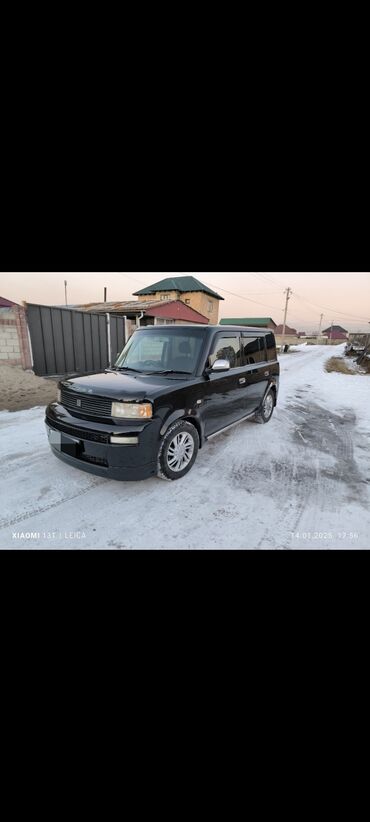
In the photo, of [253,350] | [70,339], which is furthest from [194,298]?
[253,350]

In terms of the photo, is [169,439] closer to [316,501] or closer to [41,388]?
[316,501]

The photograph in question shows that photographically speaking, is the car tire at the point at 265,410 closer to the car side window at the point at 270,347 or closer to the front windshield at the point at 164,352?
the car side window at the point at 270,347

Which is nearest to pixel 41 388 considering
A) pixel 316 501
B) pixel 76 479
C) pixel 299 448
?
pixel 76 479

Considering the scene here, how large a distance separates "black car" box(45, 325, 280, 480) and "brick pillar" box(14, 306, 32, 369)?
5947 millimetres

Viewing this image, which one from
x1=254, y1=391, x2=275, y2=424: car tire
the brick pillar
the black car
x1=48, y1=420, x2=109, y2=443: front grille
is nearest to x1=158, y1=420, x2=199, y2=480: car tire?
the black car

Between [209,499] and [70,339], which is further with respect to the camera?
[70,339]

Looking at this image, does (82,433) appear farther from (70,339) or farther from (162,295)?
(162,295)

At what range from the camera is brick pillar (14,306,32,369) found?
880 centimetres

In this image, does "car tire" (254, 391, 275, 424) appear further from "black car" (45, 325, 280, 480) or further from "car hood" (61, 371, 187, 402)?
"car hood" (61, 371, 187, 402)

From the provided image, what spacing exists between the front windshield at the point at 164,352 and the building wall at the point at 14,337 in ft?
19.8

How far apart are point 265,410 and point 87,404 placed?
148 inches

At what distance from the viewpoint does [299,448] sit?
16.1 ft

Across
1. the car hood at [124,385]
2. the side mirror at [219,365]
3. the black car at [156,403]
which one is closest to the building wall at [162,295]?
the black car at [156,403]

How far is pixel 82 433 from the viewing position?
3.16m
